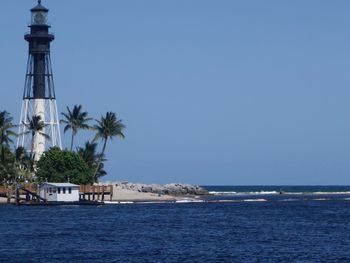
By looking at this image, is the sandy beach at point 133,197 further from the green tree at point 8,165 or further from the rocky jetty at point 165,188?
the green tree at point 8,165

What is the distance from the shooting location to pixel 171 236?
2766 inches

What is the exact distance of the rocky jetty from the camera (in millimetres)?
164250

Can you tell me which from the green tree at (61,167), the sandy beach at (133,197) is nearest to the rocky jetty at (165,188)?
the sandy beach at (133,197)

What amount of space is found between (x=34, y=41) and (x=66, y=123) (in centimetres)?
1188

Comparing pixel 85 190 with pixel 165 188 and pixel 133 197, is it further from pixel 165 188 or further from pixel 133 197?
pixel 165 188

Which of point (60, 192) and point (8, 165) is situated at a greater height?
point (8, 165)

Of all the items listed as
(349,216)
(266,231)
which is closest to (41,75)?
A: (349,216)

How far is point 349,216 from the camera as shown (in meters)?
98.5

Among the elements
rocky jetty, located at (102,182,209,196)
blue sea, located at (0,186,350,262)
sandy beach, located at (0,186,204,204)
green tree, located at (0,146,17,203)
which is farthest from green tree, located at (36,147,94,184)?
rocky jetty, located at (102,182,209,196)

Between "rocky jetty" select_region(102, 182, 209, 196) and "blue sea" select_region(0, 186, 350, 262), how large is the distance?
5856 centimetres

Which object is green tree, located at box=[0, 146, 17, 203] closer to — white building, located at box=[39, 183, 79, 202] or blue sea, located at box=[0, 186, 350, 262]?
white building, located at box=[39, 183, 79, 202]

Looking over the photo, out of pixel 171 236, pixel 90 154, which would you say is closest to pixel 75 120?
pixel 90 154

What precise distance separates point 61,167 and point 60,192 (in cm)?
870

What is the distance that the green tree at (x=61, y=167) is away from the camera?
4756 inches
